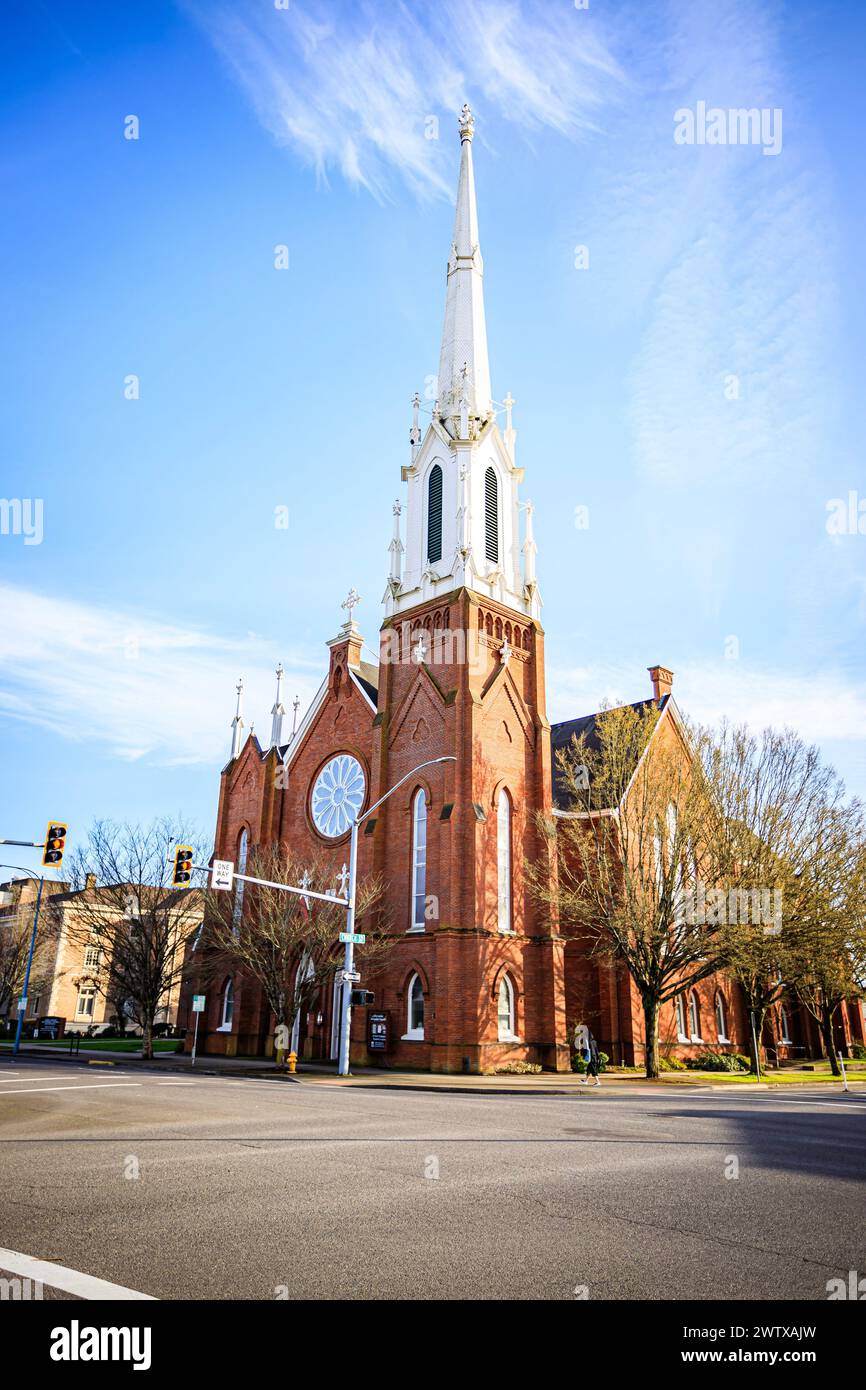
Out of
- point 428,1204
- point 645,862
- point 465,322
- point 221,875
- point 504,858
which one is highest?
point 465,322

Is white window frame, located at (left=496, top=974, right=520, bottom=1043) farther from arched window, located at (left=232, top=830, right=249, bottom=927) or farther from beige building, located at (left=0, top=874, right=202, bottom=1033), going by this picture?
beige building, located at (left=0, top=874, right=202, bottom=1033)

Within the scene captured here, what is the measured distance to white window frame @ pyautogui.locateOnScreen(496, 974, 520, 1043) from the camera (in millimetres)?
31312

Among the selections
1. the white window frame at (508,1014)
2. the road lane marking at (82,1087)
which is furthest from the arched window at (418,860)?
the road lane marking at (82,1087)

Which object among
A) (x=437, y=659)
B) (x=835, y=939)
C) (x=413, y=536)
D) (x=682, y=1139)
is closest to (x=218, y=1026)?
(x=437, y=659)

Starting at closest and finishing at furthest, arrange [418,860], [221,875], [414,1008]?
[221,875], [414,1008], [418,860]

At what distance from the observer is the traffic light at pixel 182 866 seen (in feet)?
69.5

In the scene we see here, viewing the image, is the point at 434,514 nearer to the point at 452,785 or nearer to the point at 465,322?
the point at 465,322

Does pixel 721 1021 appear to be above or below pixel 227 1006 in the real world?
below

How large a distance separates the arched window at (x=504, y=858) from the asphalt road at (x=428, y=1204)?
59.4 feet

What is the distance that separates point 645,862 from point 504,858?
510 centimetres

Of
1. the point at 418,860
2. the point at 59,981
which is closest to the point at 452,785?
the point at 418,860

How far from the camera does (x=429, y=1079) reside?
85.9ft

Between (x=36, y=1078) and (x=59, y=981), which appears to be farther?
(x=59, y=981)
